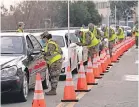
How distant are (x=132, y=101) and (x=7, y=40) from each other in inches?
133

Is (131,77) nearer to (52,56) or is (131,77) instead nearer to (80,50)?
(80,50)

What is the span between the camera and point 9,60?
9.18 meters

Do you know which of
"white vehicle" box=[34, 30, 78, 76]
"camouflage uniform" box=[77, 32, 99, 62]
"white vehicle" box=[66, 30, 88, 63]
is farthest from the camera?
"white vehicle" box=[66, 30, 88, 63]

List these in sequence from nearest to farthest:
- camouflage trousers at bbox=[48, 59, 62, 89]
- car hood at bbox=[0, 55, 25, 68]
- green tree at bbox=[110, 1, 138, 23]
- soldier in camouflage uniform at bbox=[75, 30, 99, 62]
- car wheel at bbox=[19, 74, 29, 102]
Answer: car hood at bbox=[0, 55, 25, 68]
car wheel at bbox=[19, 74, 29, 102]
camouflage trousers at bbox=[48, 59, 62, 89]
soldier in camouflage uniform at bbox=[75, 30, 99, 62]
green tree at bbox=[110, 1, 138, 23]

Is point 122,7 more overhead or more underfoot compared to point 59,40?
more overhead

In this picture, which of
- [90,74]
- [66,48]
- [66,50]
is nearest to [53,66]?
[90,74]

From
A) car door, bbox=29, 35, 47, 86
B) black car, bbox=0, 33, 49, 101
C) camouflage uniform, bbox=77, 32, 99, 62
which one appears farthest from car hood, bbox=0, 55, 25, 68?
camouflage uniform, bbox=77, 32, 99, 62

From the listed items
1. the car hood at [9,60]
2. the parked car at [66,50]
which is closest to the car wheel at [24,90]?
the car hood at [9,60]

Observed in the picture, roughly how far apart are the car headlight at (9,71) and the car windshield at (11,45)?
1.17 m

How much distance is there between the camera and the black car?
881 cm

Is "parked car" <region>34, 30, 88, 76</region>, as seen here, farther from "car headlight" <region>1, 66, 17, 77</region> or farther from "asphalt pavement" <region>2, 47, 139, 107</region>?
"car headlight" <region>1, 66, 17, 77</region>

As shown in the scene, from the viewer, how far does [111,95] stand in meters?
10.5

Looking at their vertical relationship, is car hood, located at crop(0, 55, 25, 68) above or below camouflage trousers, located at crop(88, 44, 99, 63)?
above

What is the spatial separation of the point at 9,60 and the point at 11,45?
4.02ft
